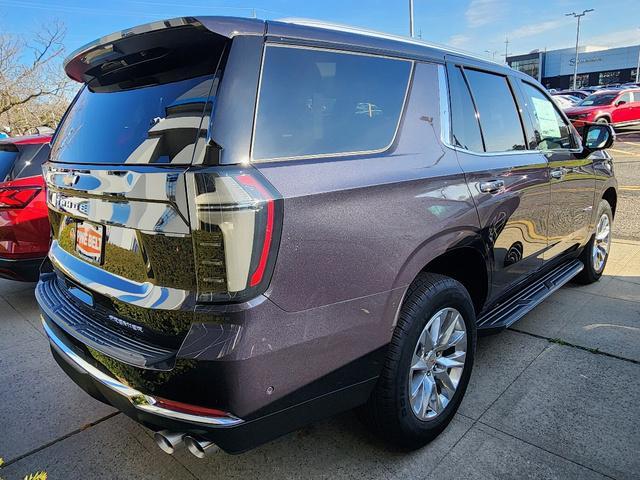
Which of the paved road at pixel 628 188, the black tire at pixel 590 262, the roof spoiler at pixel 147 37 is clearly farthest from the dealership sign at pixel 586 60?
the roof spoiler at pixel 147 37

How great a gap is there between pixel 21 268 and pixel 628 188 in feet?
33.7

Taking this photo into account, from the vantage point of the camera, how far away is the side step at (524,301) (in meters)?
2.97

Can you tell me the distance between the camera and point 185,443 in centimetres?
182

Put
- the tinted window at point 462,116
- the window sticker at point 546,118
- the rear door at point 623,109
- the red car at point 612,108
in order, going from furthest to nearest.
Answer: the rear door at point 623,109 → the red car at point 612,108 → the window sticker at point 546,118 → the tinted window at point 462,116

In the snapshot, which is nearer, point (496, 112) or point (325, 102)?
point (325, 102)

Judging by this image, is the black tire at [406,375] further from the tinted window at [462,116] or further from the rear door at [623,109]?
the rear door at [623,109]

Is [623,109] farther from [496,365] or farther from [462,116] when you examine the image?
[462,116]

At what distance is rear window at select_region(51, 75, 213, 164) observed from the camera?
172 centimetres

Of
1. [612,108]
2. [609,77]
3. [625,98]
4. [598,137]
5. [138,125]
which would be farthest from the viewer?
[609,77]

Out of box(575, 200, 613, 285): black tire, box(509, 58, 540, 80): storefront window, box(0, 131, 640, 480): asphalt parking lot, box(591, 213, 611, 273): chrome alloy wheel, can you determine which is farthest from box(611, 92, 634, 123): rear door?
box(509, 58, 540, 80): storefront window

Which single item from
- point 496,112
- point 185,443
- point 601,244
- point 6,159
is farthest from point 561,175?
point 6,159

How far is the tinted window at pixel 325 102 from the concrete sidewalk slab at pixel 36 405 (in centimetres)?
214

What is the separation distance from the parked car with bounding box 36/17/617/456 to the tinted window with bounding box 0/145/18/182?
2.34m

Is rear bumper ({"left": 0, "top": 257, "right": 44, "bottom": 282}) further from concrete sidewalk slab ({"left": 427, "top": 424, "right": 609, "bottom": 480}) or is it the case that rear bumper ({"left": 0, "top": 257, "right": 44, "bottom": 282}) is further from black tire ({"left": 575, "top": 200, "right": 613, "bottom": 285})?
black tire ({"left": 575, "top": 200, "right": 613, "bottom": 285})
